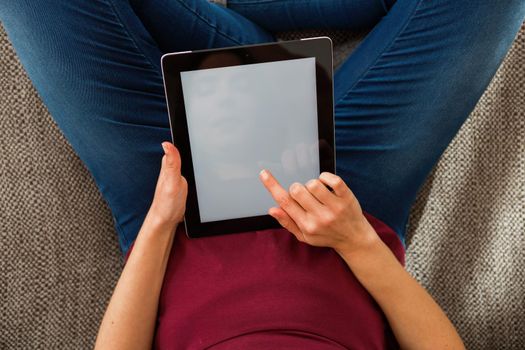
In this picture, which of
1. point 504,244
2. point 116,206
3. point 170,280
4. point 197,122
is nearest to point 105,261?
point 116,206

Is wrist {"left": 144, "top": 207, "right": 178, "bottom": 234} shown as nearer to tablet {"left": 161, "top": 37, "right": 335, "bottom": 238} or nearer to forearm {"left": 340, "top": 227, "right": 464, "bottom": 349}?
tablet {"left": 161, "top": 37, "right": 335, "bottom": 238}

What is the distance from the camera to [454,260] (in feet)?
3.35

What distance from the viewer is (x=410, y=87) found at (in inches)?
31.5

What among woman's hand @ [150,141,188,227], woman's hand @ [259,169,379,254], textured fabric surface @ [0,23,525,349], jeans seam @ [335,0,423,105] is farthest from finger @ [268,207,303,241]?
textured fabric surface @ [0,23,525,349]

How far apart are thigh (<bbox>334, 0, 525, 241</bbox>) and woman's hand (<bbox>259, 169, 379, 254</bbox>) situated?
16cm

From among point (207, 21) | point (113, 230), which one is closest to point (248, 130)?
point (207, 21)

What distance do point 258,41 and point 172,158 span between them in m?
0.31

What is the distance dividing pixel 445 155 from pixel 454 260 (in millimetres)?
194

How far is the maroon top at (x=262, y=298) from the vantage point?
0.71 metres

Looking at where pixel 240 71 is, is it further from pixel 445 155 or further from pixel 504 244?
pixel 504 244

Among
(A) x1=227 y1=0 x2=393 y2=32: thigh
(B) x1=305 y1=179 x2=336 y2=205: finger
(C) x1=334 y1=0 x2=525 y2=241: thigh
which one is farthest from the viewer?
(A) x1=227 y1=0 x2=393 y2=32: thigh

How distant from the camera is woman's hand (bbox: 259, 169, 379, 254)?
2.17ft

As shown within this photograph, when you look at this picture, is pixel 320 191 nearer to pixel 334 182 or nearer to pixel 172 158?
pixel 334 182

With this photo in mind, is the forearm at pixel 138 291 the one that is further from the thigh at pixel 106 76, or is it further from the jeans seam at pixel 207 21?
the jeans seam at pixel 207 21
